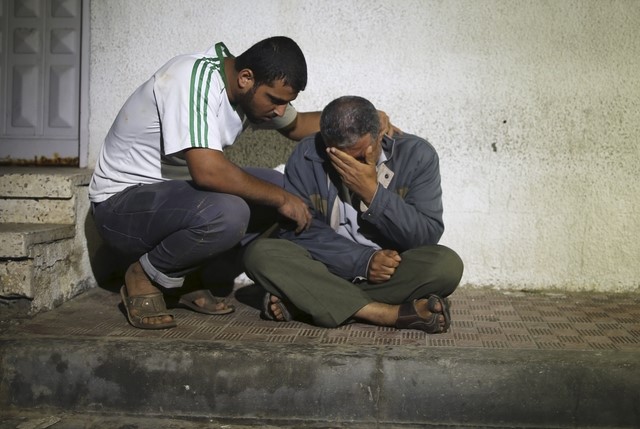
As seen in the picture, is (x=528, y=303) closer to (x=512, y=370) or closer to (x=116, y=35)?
(x=512, y=370)

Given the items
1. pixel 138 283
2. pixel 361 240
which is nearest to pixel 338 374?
pixel 361 240

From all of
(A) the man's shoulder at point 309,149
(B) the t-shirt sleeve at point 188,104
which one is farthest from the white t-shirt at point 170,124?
(A) the man's shoulder at point 309,149

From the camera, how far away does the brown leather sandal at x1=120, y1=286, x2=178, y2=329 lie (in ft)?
12.1

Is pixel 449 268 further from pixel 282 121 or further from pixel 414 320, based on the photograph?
pixel 282 121

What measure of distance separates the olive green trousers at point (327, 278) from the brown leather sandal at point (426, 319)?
102mm

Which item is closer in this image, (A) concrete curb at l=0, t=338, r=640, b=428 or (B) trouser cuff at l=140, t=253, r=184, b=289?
(A) concrete curb at l=0, t=338, r=640, b=428

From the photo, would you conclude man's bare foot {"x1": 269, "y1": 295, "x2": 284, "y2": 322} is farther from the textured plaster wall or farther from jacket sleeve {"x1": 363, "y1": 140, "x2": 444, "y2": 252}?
the textured plaster wall

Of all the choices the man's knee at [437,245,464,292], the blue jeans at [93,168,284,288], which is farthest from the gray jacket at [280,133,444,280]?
the blue jeans at [93,168,284,288]

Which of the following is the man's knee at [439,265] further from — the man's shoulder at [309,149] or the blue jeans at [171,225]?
the blue jeans at [171,225]

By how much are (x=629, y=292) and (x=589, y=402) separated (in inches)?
58.1

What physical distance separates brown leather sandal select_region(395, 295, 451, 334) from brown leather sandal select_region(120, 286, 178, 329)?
1.05 metres

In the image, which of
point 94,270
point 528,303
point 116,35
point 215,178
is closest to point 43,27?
point 116,35

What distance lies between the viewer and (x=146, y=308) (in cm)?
376

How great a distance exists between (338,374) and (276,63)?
1.38 metres
